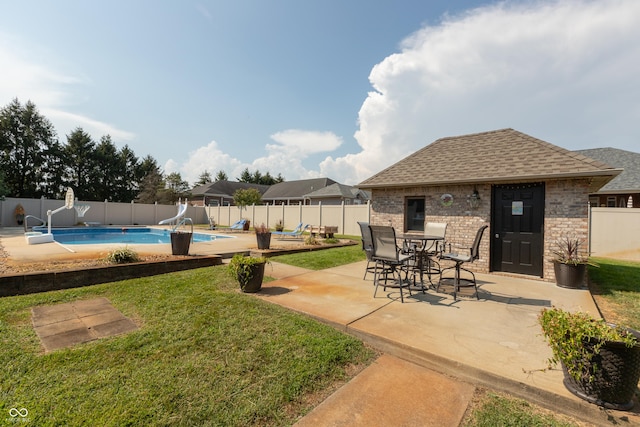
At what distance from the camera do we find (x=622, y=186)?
1547cm

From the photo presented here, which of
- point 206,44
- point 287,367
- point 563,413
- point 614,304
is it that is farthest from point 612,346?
point 206,44

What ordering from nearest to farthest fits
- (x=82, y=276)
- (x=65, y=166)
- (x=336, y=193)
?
(x=82, y=276)
(x=336, y=193)
(x=65, y=166)

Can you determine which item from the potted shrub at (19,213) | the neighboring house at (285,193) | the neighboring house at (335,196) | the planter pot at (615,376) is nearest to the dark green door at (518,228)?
the planter pot at (615,376)

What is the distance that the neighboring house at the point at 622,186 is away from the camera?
1525cm

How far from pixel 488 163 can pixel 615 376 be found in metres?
6.78

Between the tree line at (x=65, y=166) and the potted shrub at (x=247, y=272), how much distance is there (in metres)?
29.5

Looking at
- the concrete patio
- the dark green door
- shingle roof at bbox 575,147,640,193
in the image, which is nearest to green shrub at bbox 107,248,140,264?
the concrete patio

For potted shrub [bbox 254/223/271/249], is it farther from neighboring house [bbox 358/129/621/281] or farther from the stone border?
neighboring house [bbox 358/129/621/281]

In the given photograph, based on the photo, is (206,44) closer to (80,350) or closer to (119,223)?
(80,350)

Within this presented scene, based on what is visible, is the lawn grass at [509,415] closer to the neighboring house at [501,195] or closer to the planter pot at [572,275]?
the planter pot at [572,275]

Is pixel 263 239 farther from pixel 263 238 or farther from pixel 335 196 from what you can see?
pixel 335 196

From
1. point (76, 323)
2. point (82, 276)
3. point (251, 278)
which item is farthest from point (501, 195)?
point (82, 276)

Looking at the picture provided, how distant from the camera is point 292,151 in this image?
20.3 meters

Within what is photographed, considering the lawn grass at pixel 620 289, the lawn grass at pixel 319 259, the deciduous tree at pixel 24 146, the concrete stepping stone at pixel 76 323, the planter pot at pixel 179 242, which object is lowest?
the lawn grass at pixel 620 289
